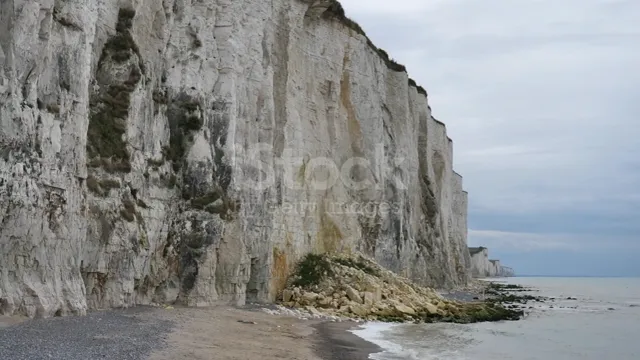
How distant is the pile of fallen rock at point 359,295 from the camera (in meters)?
26.0

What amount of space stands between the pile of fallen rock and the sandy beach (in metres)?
4.53

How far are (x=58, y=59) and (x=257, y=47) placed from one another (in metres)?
11.6

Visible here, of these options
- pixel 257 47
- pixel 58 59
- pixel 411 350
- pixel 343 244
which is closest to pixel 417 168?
pixel 343 244

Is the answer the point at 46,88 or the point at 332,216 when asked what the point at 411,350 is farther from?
the point at 332,216

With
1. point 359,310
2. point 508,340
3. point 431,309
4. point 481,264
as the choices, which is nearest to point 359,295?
point 359,310

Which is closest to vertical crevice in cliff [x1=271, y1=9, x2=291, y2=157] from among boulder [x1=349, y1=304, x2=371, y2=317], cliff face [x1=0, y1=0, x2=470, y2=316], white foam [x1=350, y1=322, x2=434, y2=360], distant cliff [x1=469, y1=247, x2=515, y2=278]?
cliff face [x1=0, y1=0, x2=470, y2=316]

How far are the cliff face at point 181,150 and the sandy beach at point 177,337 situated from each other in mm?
1184

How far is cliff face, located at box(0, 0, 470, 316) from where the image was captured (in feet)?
46.7

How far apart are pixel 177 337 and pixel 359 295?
46.1ft

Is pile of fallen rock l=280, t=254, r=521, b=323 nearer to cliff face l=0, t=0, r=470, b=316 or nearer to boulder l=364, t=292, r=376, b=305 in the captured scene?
boulder l=364, t=292, r=376, b=305

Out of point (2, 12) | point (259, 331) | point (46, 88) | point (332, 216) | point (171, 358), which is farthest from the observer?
point (332, 216)

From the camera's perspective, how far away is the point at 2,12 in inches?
555

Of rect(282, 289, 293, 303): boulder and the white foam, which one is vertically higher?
rect(282, 289, 293, 303): boulder

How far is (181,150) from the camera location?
21828mm
